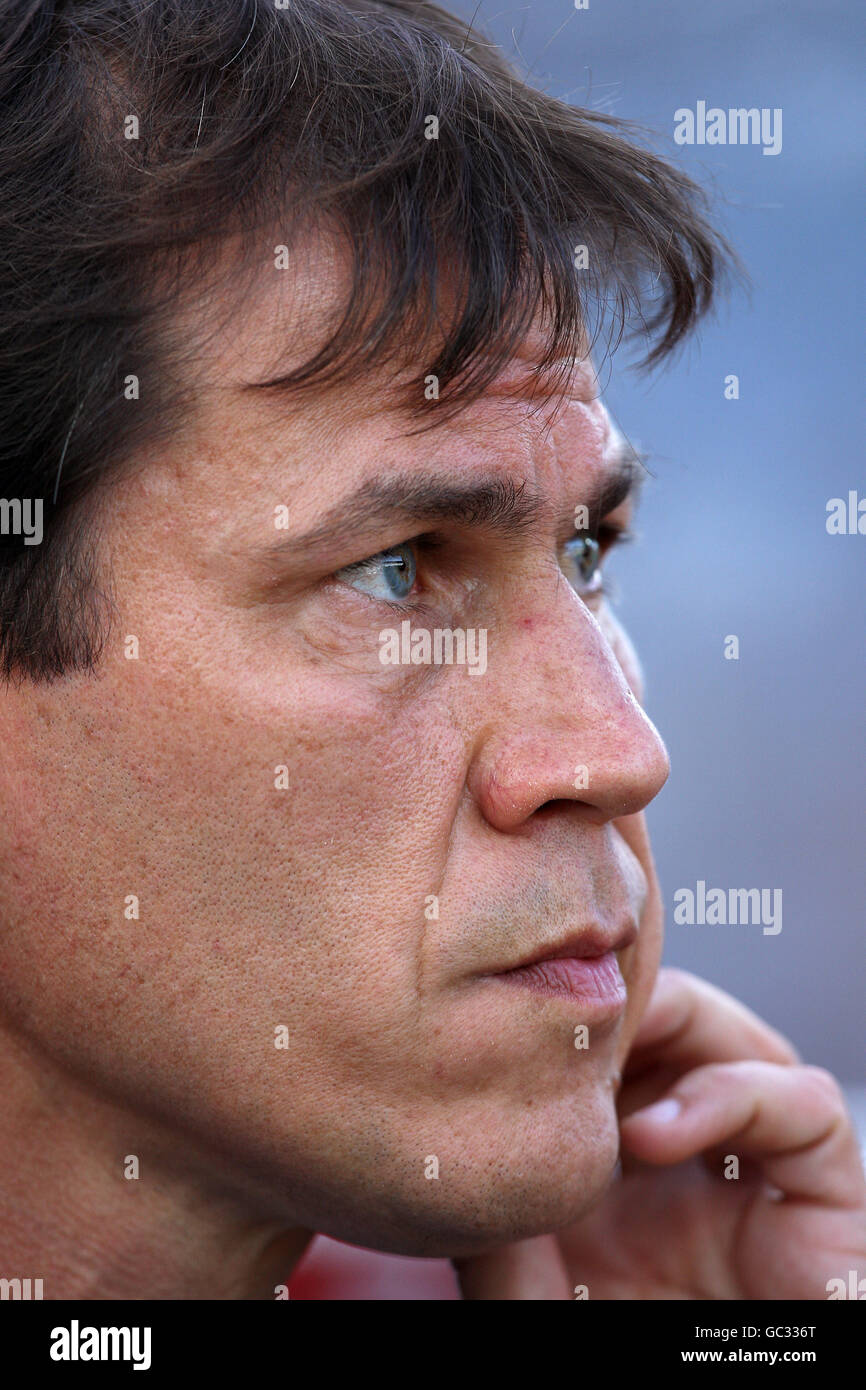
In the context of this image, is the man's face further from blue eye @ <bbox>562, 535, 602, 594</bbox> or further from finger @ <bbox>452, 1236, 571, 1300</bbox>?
finger @ <bbox>452, 1236, 571, 1300</bbox>

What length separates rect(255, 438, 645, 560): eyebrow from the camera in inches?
42.3

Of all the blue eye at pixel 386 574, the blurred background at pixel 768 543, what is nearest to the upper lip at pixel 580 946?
the blue eye at pixel 386 574

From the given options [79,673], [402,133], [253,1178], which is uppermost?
[402,133]

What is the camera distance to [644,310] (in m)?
1.49

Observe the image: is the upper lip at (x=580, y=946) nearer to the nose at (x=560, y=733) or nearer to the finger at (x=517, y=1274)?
the nose at (x=560, y=733)

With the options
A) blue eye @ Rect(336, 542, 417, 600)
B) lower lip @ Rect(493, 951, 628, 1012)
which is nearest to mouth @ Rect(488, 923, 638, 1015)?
lower lip @ Rect(493, 951, 628, 1012)

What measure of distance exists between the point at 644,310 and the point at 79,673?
0.79m

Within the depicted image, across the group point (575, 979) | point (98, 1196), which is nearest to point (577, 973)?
point (575, 979)

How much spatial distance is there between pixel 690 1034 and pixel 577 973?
694 millimetres

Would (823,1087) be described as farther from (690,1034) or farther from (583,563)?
(583,563)

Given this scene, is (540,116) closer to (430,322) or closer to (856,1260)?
(430,322)

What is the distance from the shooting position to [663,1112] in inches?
63.9

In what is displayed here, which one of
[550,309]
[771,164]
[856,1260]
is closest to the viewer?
[550,309]
